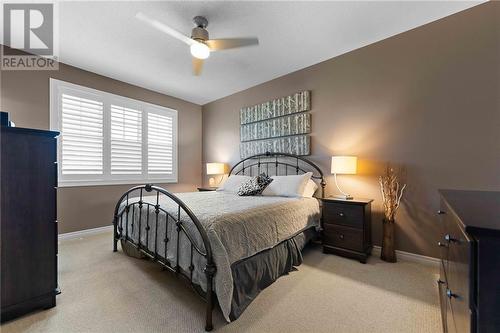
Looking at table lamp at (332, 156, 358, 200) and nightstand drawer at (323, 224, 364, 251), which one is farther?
table lamp at (332, 156, 358, 200)

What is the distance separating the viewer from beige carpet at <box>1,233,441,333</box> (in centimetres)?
155

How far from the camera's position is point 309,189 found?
3227 mm

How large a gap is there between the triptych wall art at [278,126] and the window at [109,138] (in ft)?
5.82

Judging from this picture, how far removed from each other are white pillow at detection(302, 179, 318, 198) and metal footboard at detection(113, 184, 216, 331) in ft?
6.08

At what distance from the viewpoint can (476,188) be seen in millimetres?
2240

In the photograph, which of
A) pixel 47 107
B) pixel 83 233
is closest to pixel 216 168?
pixel 83 233

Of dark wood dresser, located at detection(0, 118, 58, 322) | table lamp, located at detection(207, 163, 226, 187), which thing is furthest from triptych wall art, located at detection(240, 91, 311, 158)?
dark wood dresser, located at detection(0, 118, 58, 322)

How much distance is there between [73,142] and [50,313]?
2752mm

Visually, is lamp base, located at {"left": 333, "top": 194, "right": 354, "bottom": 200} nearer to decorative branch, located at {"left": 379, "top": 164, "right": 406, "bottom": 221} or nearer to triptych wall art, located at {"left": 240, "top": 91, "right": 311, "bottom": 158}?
decorative branch, located at {"left": 379, "top": 164, "right": 406, "bottom": 221}

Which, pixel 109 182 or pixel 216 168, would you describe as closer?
pixel 109 182

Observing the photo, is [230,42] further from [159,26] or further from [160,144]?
[160,144]

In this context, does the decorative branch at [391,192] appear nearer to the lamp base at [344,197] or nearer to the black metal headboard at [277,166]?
the lamp base at [344,197]

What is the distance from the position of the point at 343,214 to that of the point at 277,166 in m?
1.55

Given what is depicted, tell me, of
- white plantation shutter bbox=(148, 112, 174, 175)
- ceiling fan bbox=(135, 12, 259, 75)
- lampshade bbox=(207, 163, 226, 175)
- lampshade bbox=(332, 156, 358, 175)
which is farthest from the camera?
lampshade bbox=(207, 163, 226, 175)
